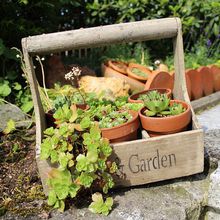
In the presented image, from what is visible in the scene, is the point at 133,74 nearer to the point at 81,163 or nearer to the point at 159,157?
the point at 159,157

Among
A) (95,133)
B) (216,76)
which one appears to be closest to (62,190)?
(95,133)

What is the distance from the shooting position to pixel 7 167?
1915mm

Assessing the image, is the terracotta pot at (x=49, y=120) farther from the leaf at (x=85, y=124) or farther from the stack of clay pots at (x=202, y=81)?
the stack of clay pots at (x=202, y=81)

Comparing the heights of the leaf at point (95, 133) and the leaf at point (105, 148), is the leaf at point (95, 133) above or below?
above

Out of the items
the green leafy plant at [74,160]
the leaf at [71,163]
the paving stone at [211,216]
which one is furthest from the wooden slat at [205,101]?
the leaf at [71,163]

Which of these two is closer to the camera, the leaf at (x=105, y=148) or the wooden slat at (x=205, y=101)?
the leaf at (x=105, y=148)

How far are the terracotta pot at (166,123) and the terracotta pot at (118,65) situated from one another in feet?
4.54

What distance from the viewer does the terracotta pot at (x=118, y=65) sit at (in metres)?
3.00

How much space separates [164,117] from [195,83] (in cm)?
147

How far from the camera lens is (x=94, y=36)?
162 cm

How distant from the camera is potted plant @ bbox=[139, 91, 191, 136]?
1608 millimetres

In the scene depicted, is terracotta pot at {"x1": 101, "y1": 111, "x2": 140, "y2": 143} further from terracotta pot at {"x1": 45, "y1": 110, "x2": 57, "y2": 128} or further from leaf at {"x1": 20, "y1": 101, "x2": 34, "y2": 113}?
leaf at {"x1": 20, "y1": 101, "x2": 34, "y2": 113}

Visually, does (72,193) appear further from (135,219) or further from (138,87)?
(138,87)

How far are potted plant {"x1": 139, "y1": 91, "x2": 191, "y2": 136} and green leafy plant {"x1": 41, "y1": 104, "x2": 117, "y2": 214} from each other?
262 mm
